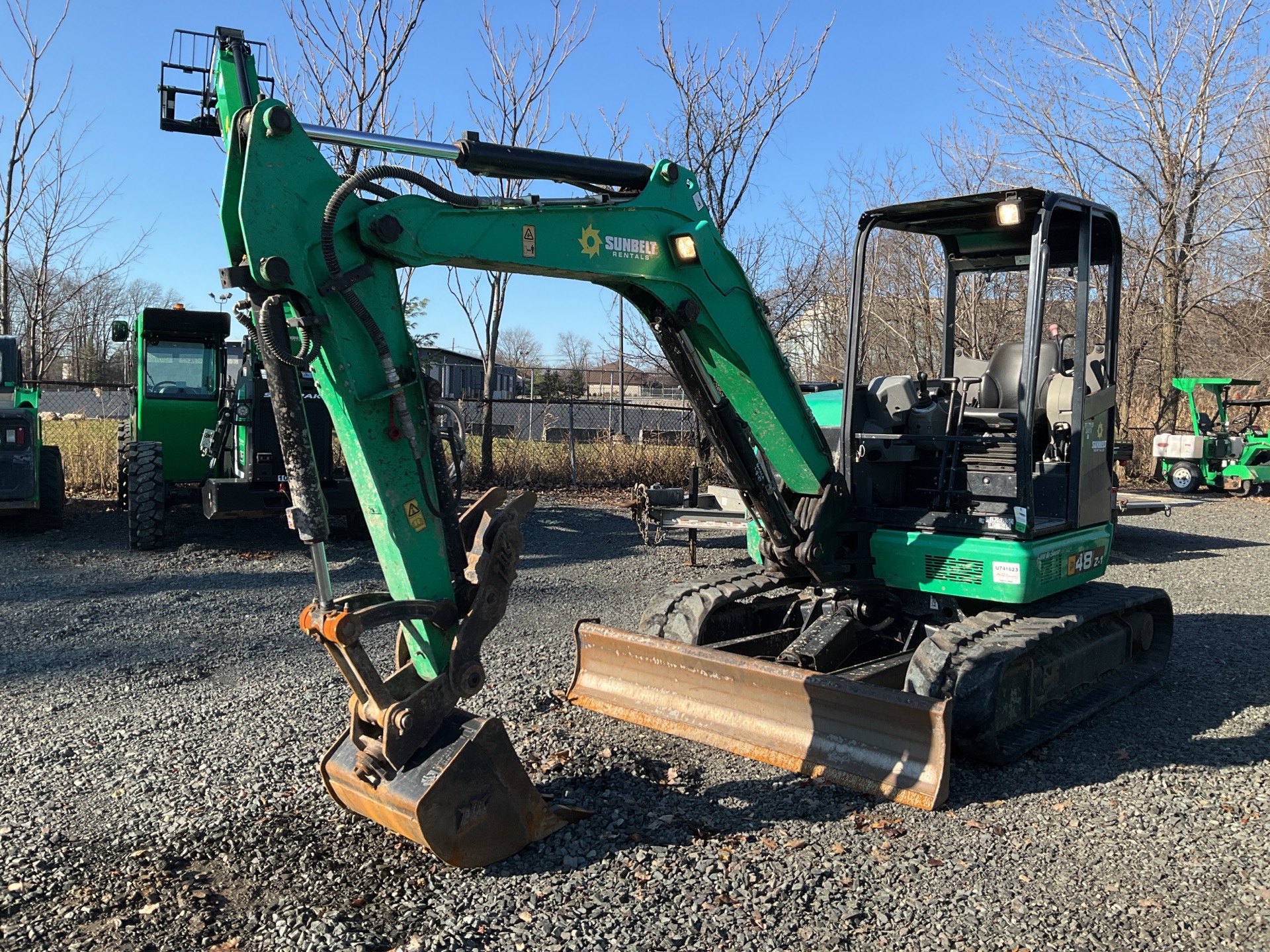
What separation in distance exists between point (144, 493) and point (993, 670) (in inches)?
378

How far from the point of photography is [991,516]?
553 cm

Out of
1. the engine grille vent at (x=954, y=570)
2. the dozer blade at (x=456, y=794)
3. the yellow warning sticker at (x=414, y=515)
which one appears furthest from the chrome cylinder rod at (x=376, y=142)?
the engine grille vent at (x=954, y=570)

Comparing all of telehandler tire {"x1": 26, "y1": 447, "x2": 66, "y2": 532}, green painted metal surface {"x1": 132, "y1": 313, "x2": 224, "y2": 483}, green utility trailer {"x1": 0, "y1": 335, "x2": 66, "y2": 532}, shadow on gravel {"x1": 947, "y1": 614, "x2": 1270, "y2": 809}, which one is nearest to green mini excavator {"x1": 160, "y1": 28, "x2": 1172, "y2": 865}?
shadow on gravel {"x1": 947, "y1": 614, "x2": 1270, "y2": 809}

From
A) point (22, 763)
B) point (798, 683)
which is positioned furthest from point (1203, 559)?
point (22, 763)

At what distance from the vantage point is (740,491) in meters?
5.79

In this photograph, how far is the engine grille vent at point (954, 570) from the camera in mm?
5527

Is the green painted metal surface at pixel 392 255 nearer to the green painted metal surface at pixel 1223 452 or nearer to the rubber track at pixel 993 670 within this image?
the rubber track at pixel 993 670

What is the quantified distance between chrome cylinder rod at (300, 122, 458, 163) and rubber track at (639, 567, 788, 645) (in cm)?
325

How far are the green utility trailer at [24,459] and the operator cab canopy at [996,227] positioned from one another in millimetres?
10128

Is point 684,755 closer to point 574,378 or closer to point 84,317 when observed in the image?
point 84,317

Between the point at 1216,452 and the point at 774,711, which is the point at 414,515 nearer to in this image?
the point at 774,711

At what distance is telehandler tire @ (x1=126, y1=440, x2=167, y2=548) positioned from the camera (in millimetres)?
10961

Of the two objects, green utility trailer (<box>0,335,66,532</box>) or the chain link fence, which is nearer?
green utility trailer (<box>0,335,66,532</box>)

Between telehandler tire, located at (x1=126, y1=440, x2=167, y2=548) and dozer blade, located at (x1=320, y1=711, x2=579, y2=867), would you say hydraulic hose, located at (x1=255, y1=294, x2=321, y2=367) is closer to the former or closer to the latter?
dozer blade, located at (x1=320, y1=711, x2=579, y2=867)
